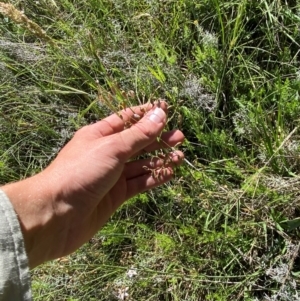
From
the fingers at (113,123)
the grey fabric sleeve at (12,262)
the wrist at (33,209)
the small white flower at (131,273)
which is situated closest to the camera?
the grey fabric sleeve at (12,262)

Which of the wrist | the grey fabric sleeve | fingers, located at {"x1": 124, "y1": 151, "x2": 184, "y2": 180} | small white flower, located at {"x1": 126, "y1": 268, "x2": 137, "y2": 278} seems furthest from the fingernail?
small white flower, located at {"x1": 126, "y1": 268, "x2": 137, "y2": 278}

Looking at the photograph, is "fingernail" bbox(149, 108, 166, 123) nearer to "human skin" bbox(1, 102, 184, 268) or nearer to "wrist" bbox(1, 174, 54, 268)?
"human skin" bbox(1, 102, 184, 268)

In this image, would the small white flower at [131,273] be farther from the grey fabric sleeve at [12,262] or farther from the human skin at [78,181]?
the grey fabric sleeve at [12,262]

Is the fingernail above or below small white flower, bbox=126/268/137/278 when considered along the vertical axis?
above

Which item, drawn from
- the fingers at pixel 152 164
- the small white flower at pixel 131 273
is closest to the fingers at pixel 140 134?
the fingers at pixel 152 164

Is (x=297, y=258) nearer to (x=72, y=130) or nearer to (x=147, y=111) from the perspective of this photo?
(x=147, y=111)

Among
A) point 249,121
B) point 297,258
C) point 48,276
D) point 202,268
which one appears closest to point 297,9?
point 249,121
